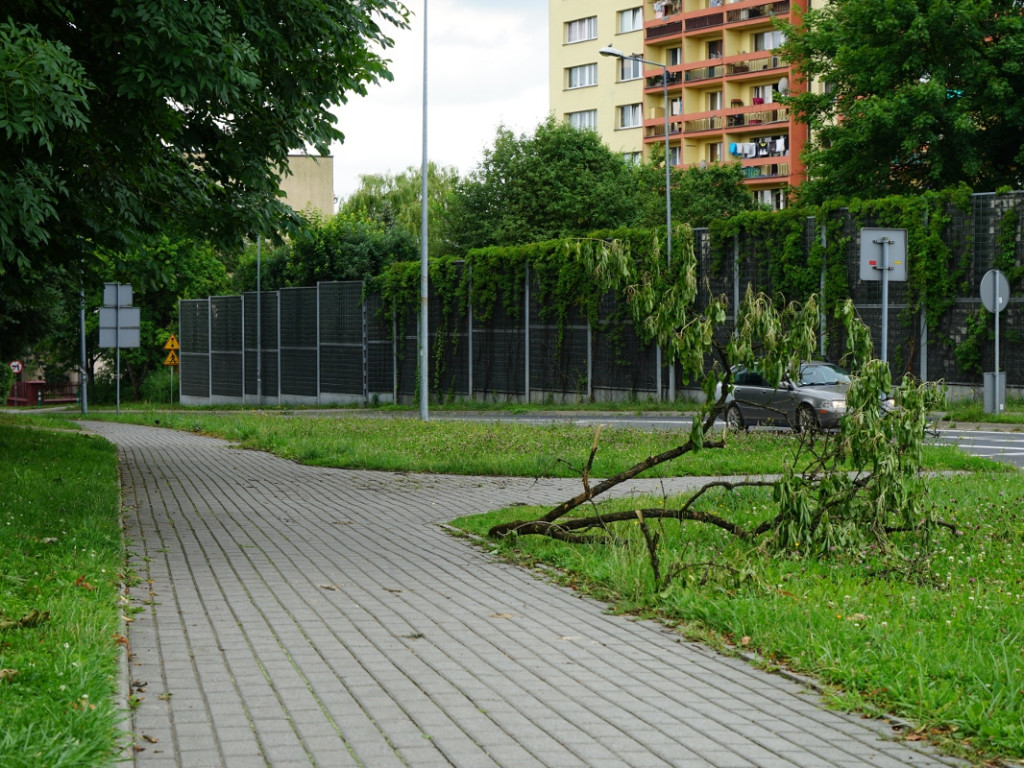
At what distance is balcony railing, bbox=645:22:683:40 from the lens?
74.8 metres

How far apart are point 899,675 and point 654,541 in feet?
9.11

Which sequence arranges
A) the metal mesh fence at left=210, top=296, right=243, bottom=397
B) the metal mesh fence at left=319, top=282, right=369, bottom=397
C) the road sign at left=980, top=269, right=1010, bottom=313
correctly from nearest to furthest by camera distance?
the road sign at left=980, top=269, right=1010, bottom=313
the metal mesh fence at left=319, top=282, right=369, bottom=397
the metal mesh fence at left=210, top=296, right=243, bottom=397

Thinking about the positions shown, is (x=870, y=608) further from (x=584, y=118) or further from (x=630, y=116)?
(x=584, y=118)

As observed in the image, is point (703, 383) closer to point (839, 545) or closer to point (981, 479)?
point (839, 545)

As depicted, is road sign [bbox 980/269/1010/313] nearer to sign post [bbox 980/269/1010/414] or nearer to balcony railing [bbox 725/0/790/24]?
sign post [bbox 980/269/1010/414]

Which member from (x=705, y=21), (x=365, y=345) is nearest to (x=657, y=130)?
(x=705, y=21)

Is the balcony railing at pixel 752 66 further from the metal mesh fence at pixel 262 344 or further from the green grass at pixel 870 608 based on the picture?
the green grass at pixel 870 608

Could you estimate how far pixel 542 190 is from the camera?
5612cm

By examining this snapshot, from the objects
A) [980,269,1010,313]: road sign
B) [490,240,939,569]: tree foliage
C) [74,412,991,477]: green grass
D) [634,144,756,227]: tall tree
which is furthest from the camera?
[634,144,756,227]: tall tree

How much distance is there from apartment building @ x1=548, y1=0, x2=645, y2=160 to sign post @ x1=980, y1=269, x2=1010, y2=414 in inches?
2104

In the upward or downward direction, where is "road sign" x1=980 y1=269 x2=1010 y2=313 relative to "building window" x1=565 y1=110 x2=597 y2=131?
downward

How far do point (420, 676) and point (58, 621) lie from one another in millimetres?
1992

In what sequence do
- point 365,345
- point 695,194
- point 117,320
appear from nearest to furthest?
1. point 117,320
2. point 365,345
3. point 695,194

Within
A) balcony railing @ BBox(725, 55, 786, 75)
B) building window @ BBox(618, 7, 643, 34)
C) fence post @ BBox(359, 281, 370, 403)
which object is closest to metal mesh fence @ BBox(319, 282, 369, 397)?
fence post @ BBox(359, 281, 370, 403)
